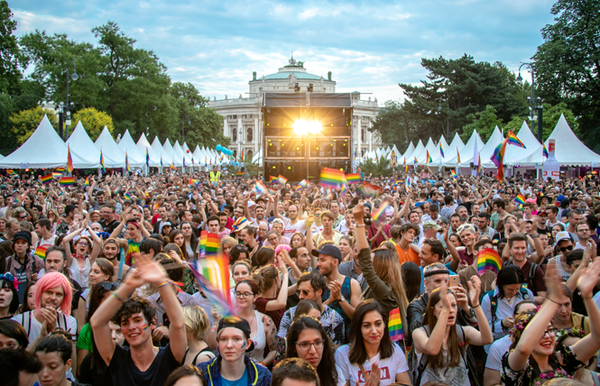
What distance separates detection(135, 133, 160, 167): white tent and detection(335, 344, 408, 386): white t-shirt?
3172 centimetres

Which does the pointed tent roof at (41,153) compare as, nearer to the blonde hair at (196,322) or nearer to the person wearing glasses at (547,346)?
the blonde hair at (196,322)

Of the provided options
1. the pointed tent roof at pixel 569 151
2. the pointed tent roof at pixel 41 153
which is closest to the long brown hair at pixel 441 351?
the pointed tent roof at pixel 41 153

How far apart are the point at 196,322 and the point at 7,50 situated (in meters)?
41.8

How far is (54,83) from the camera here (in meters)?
42.7

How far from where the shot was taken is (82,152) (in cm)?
2336

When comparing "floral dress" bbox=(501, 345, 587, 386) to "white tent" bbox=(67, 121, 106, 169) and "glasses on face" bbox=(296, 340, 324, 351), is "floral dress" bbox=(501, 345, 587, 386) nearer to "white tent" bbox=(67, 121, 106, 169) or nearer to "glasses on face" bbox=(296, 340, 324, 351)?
"glasses on face" bbox=(296, 340, 324, 351)

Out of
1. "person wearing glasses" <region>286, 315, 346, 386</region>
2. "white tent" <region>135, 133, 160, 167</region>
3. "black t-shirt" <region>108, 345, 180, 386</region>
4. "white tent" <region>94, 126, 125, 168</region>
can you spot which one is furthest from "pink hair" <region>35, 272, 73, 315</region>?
"white tent" <region>135, 133, 160, 167</region>

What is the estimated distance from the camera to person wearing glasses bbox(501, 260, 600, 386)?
2525mm

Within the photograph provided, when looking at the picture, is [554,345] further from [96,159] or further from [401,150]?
[401,150]

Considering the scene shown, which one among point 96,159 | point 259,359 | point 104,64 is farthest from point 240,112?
point 259,359

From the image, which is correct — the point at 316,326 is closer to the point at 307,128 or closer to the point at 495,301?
the point at 495,301

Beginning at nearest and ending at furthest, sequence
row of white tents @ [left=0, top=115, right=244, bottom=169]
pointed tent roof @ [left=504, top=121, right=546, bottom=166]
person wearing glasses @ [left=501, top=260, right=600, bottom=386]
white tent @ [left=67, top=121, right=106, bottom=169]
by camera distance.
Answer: person wearing glasses @ [left=501, top=260, right=600, bottom=386]
row of white tents @ [left=0, top=115, right=244, bottom=169]
pointed tent roof @ [left=504, top=121, right=546, bottom=166]
white tent @ [left=67, top=121, right=106, bottom=169]

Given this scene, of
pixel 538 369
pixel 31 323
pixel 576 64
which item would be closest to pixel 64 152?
pixel 31 323

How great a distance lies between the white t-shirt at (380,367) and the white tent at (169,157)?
37.5 metres
